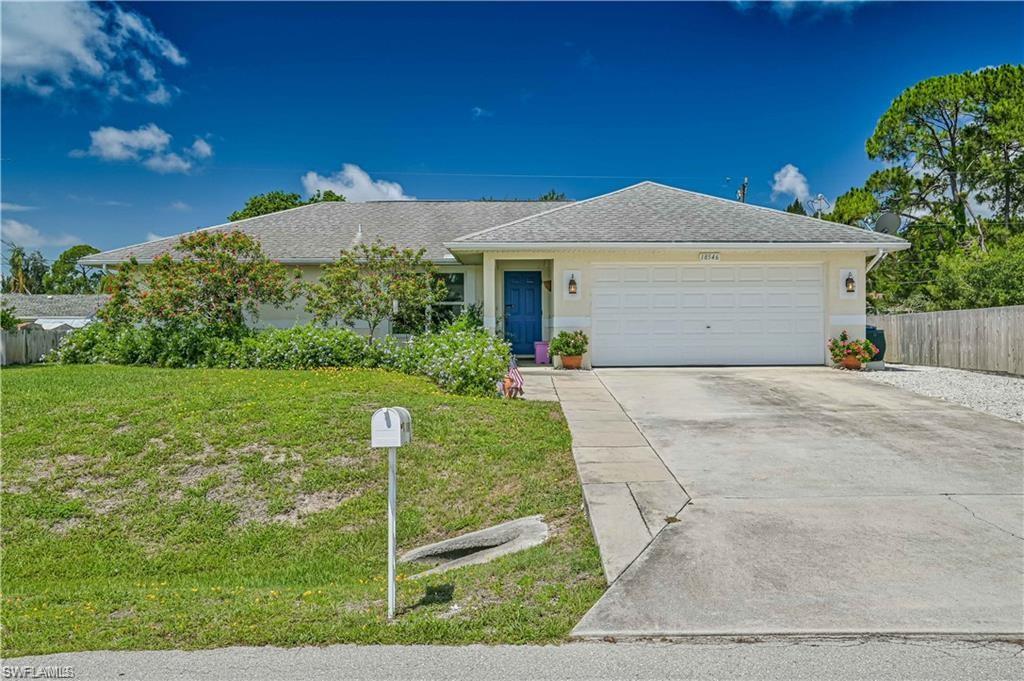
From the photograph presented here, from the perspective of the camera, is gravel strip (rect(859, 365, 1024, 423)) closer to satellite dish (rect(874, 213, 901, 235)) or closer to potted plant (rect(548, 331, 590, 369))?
satellite dish (rect(874, 213, 901, 235))

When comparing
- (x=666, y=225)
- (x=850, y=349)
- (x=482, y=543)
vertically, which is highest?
(x=666, y=225)

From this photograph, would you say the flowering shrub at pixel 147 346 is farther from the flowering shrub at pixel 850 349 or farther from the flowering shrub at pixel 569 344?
the flowering shrub at pixel 850 349

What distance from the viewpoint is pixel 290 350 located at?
1210 cm

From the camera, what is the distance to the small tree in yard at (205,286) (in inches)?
520

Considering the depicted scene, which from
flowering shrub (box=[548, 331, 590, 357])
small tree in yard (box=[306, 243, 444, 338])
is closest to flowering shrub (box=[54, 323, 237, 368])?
small tree in yard (box=[306, 243, 444, 338])

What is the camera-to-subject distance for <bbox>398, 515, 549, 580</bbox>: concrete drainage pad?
16.4 ft

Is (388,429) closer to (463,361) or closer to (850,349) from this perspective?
(463,361)

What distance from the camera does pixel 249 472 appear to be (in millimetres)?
6355

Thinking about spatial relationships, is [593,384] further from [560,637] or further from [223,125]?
[223,125]

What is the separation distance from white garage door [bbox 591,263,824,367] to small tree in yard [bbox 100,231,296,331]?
7631 mm

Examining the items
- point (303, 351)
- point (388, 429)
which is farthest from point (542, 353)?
point (388, 429)

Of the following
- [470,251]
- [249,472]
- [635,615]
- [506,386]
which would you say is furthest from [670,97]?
[635,615]

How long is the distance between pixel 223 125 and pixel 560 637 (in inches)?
757

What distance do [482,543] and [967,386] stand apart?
10.9 metres
